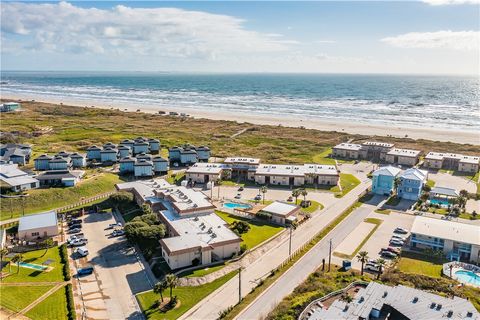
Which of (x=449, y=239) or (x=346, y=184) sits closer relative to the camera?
(x=449, y=239)

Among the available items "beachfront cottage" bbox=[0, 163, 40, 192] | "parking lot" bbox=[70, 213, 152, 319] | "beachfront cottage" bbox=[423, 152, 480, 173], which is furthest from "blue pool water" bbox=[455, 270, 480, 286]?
"beachfront cottage" bbox=[0, 163, 40, 192]

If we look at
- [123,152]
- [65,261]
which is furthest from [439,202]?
[123,152]

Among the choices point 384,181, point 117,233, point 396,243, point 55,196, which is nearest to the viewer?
point 396,243

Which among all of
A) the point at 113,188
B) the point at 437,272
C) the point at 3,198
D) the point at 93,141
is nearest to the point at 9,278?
the point at 3,198

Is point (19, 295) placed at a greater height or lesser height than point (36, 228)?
lesser

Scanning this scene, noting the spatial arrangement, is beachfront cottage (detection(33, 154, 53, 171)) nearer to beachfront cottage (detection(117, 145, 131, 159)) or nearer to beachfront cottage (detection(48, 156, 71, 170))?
beachfront cottage (detection(48, 156, 71, 170))

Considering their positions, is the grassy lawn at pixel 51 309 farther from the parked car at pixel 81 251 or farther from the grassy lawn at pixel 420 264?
the grassy lawn at pixel 420 264

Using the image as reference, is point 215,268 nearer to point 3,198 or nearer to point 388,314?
point 388,314

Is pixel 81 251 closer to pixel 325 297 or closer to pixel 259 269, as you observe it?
pixel 259 269
